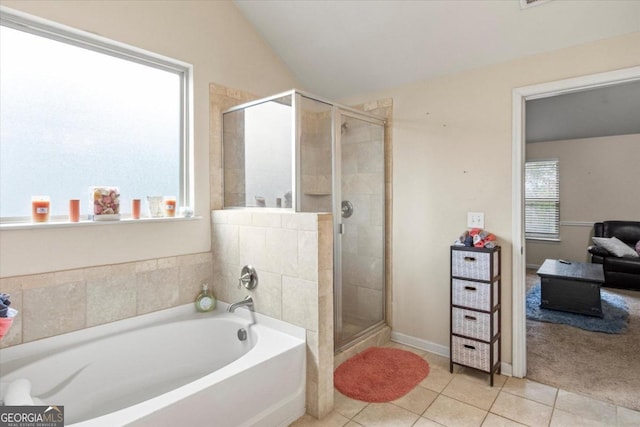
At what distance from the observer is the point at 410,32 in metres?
2.53

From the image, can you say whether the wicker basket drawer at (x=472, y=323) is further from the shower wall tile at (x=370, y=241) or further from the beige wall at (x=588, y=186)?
the beige wall at (x=588, y=186)

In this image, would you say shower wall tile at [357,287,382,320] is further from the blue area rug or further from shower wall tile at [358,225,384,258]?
the blue area rug

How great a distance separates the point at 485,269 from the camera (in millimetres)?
2354

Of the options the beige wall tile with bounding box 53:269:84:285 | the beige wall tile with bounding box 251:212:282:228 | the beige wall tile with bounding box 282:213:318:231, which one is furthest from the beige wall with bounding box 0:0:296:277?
the beige wall tile with bounding box 282:213:318:231

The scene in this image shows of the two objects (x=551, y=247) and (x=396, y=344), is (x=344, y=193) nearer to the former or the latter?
(x=396, y=344)

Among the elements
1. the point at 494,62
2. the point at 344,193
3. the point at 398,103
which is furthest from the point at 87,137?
the point at 494,62

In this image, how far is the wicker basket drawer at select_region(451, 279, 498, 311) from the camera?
2354 millimetres

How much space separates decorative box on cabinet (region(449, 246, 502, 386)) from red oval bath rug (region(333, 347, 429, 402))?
1.05 feet

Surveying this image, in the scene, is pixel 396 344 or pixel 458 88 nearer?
pixel 458 88

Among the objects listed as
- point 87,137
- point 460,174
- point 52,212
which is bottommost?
point 52,212

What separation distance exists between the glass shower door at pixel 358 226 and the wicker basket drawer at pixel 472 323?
2.41 feet

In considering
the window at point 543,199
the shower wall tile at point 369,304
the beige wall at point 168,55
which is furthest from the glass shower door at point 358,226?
the window at point 543,199

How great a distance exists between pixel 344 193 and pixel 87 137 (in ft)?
5.85

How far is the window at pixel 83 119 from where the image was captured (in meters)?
1.86
